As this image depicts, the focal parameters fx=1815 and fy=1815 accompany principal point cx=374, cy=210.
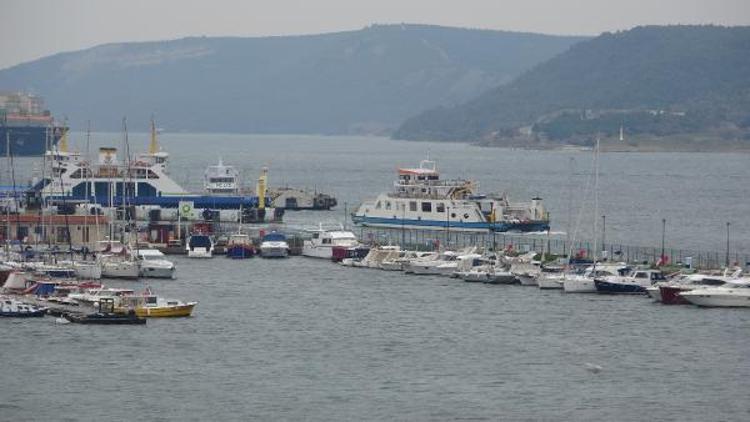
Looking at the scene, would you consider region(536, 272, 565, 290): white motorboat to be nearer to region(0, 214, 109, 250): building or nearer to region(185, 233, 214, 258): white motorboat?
region(185, 233, 214, 258): white motorboat

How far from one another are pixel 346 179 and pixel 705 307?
110 metres

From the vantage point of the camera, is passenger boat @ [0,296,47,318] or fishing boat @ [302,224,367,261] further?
fishing boat @ [302,224,367,261]

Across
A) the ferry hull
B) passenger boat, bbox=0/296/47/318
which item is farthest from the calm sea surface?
the ferry hull

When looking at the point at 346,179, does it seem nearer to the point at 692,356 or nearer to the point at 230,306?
the point at 230,306

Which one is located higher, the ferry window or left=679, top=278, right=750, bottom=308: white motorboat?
the ferry window

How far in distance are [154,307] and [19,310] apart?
430 centimetres

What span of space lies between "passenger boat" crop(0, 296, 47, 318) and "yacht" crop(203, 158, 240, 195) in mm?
48526

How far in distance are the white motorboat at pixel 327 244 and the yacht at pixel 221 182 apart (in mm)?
24664

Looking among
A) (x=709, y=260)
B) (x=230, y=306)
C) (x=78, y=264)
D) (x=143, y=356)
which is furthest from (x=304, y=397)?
(x=709, y=260)

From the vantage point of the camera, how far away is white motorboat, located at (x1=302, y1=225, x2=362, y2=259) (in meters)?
80.8

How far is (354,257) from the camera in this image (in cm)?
7912

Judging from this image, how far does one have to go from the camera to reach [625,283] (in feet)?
216

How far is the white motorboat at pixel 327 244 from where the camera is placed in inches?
3182

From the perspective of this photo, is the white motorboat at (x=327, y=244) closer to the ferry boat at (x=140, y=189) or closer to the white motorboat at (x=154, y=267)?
the white motorboat at (x=154, y=267)
